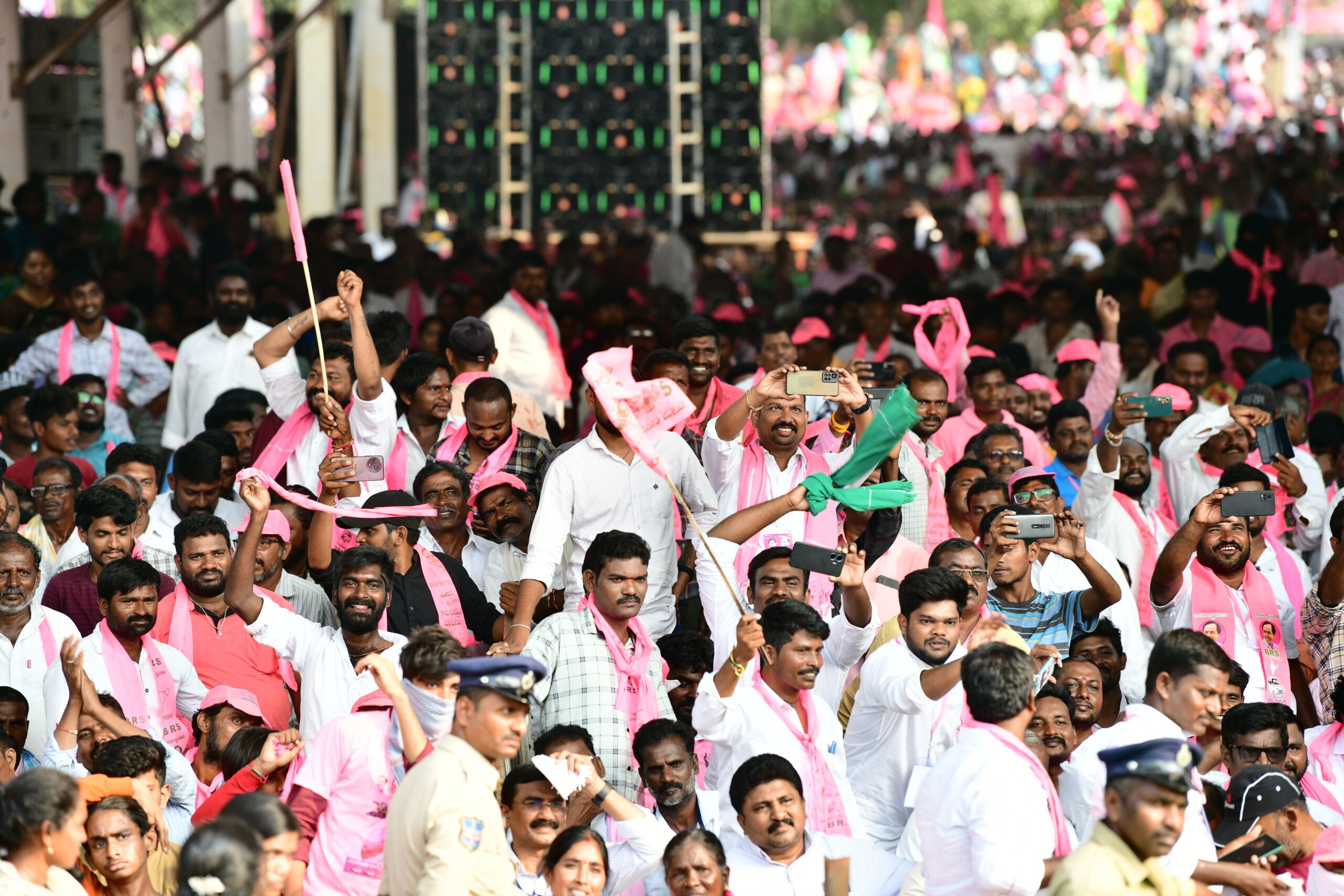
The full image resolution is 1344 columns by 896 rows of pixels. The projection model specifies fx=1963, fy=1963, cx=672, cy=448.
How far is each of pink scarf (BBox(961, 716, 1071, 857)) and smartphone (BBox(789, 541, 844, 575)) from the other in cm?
98

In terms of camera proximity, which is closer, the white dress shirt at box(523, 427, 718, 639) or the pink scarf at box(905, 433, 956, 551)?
the white dress shirt at box(523, 427, 718, 639)

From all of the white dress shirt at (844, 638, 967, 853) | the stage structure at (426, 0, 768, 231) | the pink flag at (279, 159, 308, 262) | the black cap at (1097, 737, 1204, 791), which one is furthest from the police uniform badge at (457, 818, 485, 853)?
the stage structure at (426, 0, 768, 231)

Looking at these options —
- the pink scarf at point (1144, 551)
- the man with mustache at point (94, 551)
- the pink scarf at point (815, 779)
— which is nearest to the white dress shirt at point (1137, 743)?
the pink scarf at point (815, 779)

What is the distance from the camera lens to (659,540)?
6.95m

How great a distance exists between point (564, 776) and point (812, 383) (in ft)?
6.22

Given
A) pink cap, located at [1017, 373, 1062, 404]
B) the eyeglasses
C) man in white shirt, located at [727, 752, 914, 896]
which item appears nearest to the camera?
man in white shirt, located at [727, 752, 914, 896]

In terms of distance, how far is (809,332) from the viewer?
9.91 metres

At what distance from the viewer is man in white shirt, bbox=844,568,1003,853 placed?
234 inches

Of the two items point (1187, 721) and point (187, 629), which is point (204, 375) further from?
point (1187, 721)

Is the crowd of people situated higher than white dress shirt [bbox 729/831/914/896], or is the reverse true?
the crowd of people

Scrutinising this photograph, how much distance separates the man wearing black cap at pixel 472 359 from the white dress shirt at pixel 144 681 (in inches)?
75.9

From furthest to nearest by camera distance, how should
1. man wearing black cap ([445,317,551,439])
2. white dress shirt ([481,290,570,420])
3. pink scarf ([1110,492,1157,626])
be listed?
white dress shirt ([481,290,570,420]) → man wearing black cap ([445,317,551,439]) → pink scarf ([1110,492,1157,626])

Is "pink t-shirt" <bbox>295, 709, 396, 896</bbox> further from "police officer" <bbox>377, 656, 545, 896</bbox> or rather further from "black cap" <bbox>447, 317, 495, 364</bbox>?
"black cap" <bbox>447, 317, 495, 364</bbox>

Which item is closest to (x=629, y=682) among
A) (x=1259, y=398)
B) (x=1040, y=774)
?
(x=1040, y=774)
